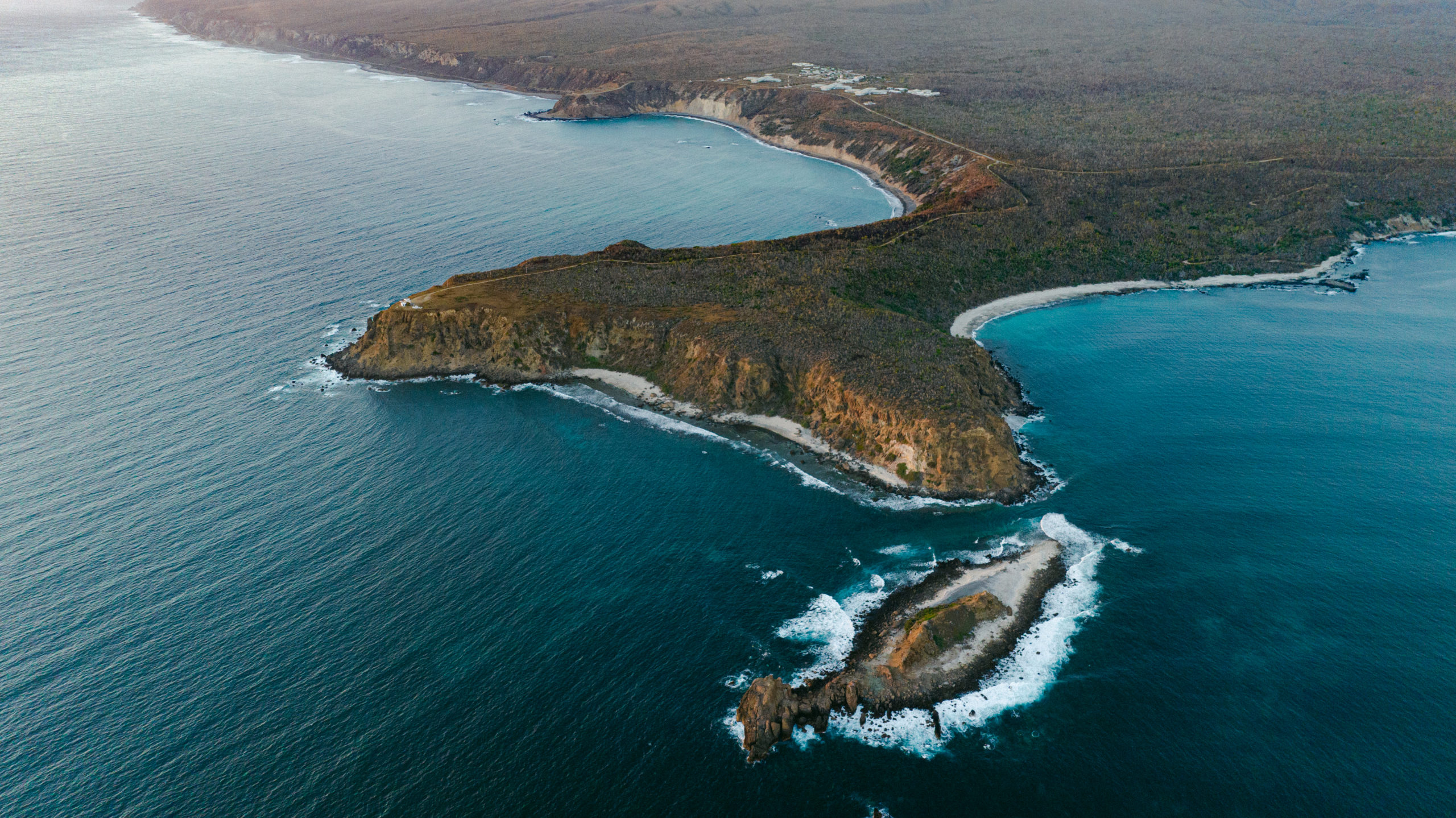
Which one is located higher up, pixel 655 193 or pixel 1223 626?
pixel 655 193

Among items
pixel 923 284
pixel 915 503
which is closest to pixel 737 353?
pixel 915 503

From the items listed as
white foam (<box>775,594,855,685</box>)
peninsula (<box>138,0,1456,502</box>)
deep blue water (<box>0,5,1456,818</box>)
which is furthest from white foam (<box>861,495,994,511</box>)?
white foam (<box>775,594,855,685</box>)

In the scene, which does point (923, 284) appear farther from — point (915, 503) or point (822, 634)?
point (822, 634)

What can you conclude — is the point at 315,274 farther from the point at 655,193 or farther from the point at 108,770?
the point at 108,770

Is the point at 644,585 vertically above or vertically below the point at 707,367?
below

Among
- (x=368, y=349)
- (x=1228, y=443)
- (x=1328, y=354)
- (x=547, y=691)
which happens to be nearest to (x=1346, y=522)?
(x=1228, y=443)

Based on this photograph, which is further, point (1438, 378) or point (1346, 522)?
point (1438, 378)
